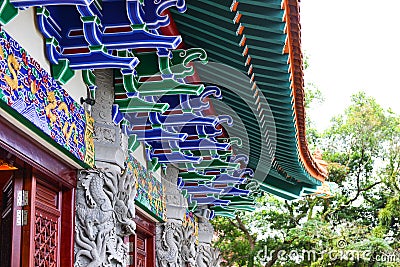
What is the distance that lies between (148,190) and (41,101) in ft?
8.67

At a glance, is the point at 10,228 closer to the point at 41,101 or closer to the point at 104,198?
the point at 104,198

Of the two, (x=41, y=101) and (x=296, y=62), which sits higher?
(x=296, y=62)

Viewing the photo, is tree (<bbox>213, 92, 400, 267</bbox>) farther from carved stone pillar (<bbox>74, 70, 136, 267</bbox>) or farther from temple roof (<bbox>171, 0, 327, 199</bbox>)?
carved stone pillar (<bbox>74, 70, 136, 267</bbox>)

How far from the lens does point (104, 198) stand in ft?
14.1

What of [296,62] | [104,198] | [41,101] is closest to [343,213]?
[296,62]

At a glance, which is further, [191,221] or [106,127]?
[191,221]

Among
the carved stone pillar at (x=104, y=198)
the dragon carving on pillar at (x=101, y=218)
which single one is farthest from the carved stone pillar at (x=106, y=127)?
the dragon carving on pillar at (x=101, y=218)

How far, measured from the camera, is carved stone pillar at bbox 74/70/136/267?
166 inches

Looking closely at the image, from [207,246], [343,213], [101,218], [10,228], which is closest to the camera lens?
[10,228]

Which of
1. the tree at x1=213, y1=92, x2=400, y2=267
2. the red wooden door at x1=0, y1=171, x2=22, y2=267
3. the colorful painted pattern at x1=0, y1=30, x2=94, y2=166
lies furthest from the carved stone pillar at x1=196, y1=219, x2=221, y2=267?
the tree at x1=213, y1=92, x2=400, y2=267

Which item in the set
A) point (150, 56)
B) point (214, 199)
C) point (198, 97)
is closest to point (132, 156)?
point (198, 97)

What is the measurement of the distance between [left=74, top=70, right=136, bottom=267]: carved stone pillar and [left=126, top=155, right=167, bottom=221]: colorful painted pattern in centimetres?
78

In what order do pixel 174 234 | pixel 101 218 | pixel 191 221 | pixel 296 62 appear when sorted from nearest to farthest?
pixel 101 218
pixel 296 62
pixel 174 234
pixel 191 221

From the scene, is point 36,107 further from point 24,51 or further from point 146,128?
point 146,128
